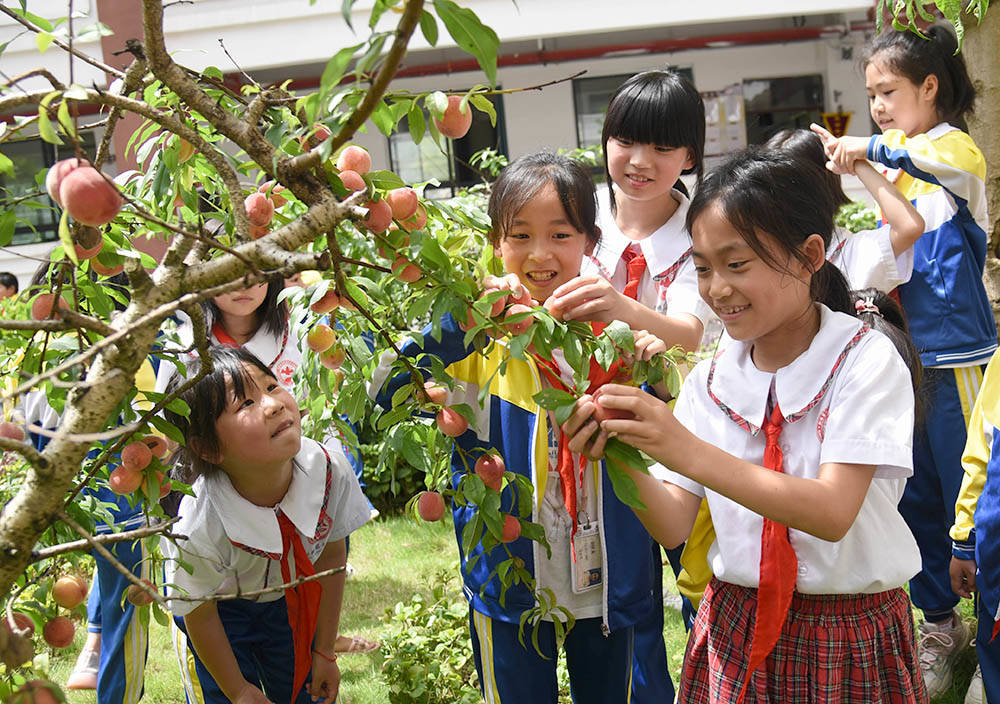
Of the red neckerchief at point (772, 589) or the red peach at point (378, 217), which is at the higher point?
the red peach at point (378, 217)

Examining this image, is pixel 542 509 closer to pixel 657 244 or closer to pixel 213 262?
pixel 657 244

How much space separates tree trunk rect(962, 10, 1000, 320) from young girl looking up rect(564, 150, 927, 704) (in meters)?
1.34

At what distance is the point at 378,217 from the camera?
131 centimetres

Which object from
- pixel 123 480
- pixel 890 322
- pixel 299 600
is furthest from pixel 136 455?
pixel 890 322

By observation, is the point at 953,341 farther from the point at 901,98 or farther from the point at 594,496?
the point at 594,496

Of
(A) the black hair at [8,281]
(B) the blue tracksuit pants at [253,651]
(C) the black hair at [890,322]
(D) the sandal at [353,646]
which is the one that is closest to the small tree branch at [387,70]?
(C) the black hair at [890,322]

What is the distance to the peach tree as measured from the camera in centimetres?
98

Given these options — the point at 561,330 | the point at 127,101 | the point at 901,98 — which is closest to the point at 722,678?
the point at 561,330

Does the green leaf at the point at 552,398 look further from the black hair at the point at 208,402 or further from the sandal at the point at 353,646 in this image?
the sandal at the point at 353,646

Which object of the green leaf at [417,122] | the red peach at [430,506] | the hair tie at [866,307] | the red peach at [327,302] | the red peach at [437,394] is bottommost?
the red peach at [430,506]

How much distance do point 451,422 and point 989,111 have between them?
7.14 feet

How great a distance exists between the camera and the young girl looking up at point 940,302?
110 inches

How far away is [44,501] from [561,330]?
25.1 inches

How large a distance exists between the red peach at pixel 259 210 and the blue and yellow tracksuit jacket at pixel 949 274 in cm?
194
